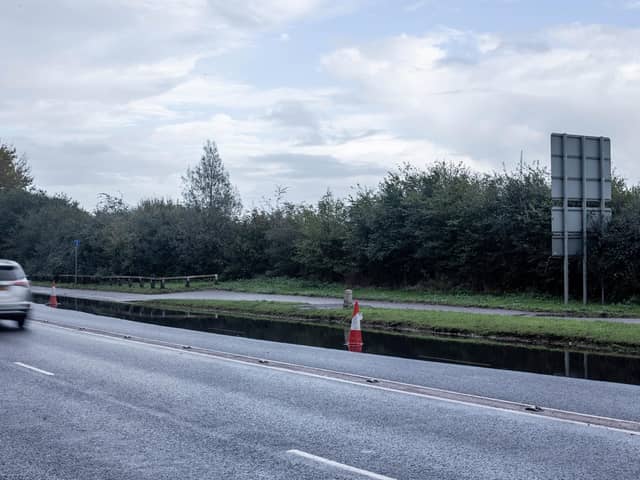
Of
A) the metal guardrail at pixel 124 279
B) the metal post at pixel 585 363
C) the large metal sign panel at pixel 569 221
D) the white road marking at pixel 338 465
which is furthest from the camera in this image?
the metal guardrail at pixel 124 279

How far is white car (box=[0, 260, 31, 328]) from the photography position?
19797 millimetres

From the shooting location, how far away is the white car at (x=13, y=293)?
19797mm

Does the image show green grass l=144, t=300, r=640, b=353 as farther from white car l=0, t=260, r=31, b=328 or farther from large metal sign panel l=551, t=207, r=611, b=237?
white car l=0, t=260, r=31, b=328

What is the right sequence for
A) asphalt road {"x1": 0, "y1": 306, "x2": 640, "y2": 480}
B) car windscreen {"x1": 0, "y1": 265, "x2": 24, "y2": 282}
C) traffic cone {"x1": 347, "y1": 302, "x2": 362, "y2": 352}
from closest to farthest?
asphalt road {"x1": 0, "y1": 306, "x2": 640, "y2": 480} → traffic cone {"x1": 347, "y1": 302, "x2": 362, "y2": 352} → car windscreen {"x1": 0, "y1": 265, "x2": 24, "y2": 282}

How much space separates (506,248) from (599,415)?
2165cm

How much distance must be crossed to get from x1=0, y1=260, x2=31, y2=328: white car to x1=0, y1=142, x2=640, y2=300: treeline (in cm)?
1783

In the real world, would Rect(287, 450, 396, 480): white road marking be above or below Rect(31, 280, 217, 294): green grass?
below

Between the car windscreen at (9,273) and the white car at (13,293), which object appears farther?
the car windscreen at (9,273)

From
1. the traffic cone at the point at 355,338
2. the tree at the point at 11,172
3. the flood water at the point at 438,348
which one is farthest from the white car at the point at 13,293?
the tree at the point at 11,172

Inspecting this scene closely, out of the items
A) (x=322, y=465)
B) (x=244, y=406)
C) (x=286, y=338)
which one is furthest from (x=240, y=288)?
(x=322, y=465)

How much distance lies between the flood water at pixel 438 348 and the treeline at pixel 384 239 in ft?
34.8

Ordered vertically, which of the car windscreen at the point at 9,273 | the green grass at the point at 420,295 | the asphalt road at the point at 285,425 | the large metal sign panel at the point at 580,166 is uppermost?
the large metal sign panel at the point at 580,166

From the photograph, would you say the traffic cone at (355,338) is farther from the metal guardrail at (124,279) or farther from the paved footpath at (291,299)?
the metal guardrail at (124,279)

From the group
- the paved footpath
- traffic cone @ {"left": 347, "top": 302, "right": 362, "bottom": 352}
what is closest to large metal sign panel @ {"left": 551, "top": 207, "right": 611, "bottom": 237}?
the paved footpath
